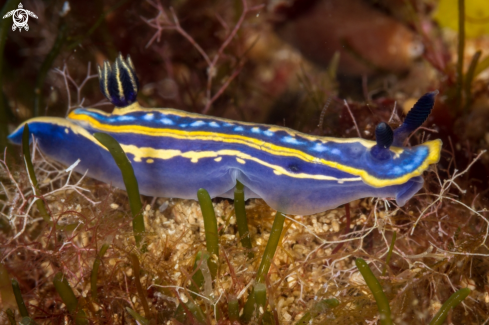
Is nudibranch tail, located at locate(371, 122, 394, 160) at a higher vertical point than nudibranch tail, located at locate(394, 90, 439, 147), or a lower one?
lower

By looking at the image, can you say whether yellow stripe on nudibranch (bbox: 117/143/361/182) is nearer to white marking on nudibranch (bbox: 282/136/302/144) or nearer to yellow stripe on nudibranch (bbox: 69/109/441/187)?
yellow stripe on nudibranch (bbox: 69/109/441/187)

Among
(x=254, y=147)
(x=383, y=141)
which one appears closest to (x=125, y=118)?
(x=254, y=147)

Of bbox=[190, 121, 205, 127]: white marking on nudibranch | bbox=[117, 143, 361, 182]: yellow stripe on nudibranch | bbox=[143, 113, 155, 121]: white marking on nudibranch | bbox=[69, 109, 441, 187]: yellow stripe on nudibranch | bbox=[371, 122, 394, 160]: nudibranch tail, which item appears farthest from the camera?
bbox=[143, 113, 155, 121]: white marking on nudibranch

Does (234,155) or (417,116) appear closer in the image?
(417,116)

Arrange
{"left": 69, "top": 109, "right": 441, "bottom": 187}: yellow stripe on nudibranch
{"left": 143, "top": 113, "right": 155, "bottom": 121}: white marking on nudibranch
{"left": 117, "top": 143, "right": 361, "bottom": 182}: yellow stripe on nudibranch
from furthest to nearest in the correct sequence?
1. {"left": 143, "top": 113, "right": 155, "bottom": 121}: white marking on nudibranch
2. {"left": 117, "top": 143, "right": 361, "bottom": 182}: yellow stripe on nudibranch
3. {"left": 69, "top": 109, "right": 441, "bottom": 187}: yellow stripe on nudibranch

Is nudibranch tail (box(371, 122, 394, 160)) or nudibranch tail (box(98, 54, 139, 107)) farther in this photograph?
nudibranch tail (box(98, 54, 139, 107))

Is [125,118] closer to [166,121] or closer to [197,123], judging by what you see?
[166,121]

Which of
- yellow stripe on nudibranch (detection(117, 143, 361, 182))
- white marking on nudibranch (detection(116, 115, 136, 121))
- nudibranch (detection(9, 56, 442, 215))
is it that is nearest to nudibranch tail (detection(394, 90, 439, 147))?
nudibranch (detection(9, 56, 442, 215))

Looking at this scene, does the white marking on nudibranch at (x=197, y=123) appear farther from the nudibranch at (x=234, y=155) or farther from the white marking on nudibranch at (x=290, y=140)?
the white marking on nudibranch at (x=290, y=140)
